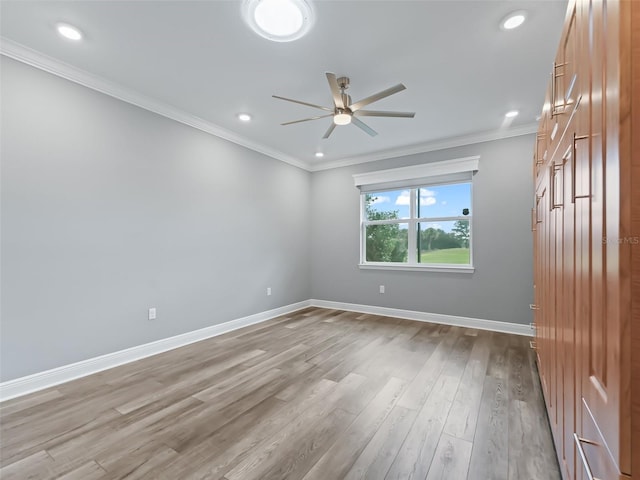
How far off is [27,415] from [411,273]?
434cm

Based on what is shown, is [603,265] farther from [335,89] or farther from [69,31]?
[69,31]

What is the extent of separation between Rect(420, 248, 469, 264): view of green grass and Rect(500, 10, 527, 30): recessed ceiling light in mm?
2815

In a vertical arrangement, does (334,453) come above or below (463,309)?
below

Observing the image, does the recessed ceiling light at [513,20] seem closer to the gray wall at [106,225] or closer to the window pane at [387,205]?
the window pane at [387,205]

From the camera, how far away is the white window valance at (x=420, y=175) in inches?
161

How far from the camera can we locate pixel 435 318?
13.9 feet

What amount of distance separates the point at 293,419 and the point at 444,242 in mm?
3408

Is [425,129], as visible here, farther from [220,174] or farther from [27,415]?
[27,415]

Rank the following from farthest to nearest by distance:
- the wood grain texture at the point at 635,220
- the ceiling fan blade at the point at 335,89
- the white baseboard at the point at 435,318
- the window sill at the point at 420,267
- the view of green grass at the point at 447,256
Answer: the view of green grass at the point at 447,256
the window sill at the point at 420,267
the white baseboard at the point at 435,318
the ceiling fan blade at the point at 335,89
the wood grain texture at the point at 635,220

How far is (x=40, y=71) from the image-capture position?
93.0 inches

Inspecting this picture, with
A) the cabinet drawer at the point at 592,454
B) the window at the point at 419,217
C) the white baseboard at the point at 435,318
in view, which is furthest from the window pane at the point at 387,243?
the cabinet drawer at the point at 592,454

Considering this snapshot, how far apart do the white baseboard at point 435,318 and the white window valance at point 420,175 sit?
2006mm

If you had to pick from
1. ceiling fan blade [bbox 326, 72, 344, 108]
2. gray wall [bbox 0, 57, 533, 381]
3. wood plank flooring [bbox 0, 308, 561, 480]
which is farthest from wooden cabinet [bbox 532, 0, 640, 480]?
gray wall [bbox 0, 57, 533, 381]

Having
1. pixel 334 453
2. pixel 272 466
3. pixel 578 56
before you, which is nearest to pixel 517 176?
pixel 578 56
